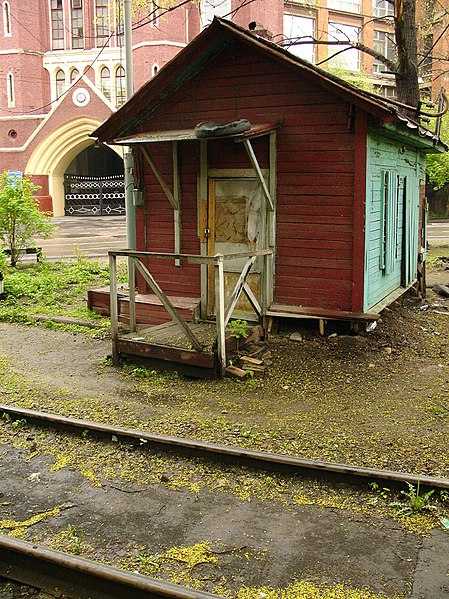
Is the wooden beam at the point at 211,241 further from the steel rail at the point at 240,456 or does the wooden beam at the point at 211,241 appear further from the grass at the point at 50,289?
the steel rail at the point at 240,456

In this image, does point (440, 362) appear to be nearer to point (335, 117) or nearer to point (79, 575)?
point (335, 117)

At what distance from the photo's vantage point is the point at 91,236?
28062 mm

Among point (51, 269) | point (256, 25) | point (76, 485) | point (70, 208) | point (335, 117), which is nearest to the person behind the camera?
point (76, 485)

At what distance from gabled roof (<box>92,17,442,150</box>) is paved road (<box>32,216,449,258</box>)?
9.39 m

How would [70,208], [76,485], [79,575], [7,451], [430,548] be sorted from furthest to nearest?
[70,208] → [7,451] → [76,485] → [430,548] → [79,575]

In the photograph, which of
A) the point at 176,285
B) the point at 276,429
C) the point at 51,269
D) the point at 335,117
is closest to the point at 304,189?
the point at 335,117

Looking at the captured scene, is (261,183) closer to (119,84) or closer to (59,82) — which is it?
(119,84)

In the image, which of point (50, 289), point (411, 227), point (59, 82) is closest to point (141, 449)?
point (50, 289)

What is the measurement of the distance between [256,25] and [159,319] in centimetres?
492

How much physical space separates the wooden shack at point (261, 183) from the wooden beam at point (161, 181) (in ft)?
0.15

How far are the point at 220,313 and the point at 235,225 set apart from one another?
244 cm

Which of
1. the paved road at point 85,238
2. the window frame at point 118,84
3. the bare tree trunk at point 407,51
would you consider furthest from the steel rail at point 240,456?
the window frame at point 118,84

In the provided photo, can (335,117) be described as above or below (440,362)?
above

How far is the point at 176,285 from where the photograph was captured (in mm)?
10898
